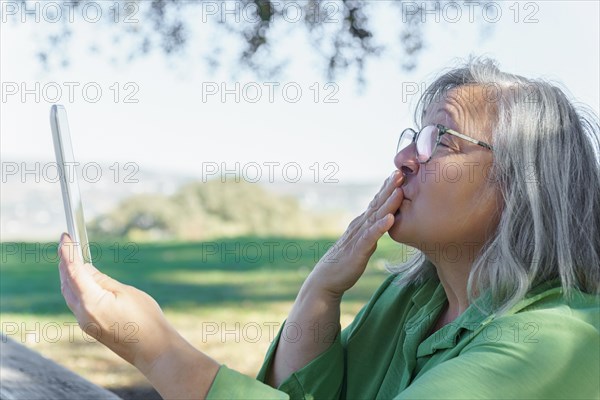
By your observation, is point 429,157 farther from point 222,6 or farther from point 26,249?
point 26,249

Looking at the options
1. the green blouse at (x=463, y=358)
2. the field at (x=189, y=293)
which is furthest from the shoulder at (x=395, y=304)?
the field at (x=189, y=293)

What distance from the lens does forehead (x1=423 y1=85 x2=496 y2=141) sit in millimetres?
2008

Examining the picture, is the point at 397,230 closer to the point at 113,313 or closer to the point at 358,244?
the point at 358,244

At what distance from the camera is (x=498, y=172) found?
6.41 feet

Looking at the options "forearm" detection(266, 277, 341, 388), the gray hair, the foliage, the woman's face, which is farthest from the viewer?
the foliage

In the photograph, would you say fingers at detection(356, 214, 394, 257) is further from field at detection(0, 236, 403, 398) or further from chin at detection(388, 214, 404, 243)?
field at detection(0, 236, 403, 398)

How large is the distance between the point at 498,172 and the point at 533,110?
16 centimetres

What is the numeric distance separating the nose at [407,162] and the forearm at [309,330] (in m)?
0.40

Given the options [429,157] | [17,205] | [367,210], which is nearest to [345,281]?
[367,210]

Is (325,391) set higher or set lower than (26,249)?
higher

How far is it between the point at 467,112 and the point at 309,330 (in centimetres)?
68

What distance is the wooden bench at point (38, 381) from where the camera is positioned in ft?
7.60

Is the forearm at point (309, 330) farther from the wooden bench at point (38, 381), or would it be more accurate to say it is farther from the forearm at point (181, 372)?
Result: the forearm at point (181, 372)

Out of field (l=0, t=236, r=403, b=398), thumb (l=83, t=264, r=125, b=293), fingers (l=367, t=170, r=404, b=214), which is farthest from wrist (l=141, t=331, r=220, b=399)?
field (l=0, t=236, r=403, b=398)
